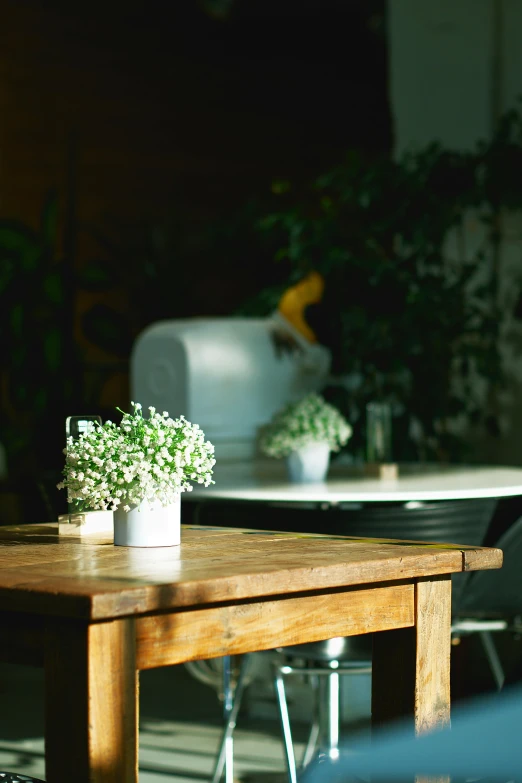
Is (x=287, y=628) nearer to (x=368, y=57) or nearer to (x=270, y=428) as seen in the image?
(x=270, y=428)

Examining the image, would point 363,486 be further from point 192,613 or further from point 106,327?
point 106,327

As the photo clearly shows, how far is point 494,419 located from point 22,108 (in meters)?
4.62

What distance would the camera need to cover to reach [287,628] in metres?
1.89

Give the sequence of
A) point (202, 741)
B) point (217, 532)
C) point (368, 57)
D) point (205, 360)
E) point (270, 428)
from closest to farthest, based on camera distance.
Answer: point (217, 532) → point (270, 428) → point (202, 741) → point (205, 360) → point (368, 57)

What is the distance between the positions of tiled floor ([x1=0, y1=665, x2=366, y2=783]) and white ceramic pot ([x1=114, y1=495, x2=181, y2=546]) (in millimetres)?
1632

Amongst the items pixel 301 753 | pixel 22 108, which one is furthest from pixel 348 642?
pixel 22 108

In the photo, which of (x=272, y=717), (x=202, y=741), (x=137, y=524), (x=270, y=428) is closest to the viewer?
(x=137, y=524)

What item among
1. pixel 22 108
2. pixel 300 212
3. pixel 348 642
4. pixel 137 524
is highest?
pixel 22 108

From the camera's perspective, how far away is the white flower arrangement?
3531 millimetres

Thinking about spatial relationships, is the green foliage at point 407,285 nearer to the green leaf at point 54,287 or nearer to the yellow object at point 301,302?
the yellow object at point 301,302

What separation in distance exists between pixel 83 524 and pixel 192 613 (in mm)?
621

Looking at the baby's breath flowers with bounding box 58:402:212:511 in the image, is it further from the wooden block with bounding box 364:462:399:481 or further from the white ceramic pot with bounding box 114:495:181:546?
the wooden block with bounding box 364:462:399:481

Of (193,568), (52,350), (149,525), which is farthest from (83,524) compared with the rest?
(52,350)

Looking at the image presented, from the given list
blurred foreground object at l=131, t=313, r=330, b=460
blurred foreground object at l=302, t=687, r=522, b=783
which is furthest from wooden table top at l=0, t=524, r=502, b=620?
blurred foreground object at l=131, t=313, r=330, b=460
